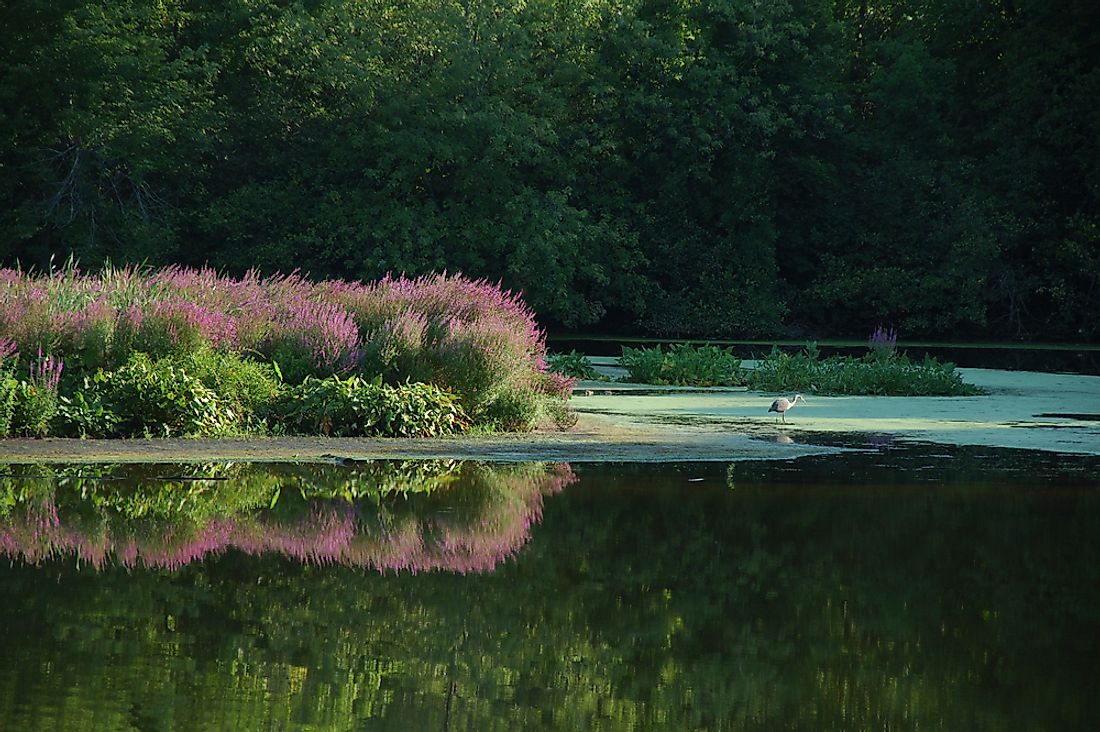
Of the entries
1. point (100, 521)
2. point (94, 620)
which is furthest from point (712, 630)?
point (100, 521)

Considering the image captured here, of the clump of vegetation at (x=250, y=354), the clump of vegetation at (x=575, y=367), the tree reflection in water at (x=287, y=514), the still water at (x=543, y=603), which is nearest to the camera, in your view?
the still water at (x=543, y=603)

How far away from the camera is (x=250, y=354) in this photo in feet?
48.9

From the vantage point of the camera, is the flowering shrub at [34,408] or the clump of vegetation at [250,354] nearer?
the flowering shrub at [34,408]

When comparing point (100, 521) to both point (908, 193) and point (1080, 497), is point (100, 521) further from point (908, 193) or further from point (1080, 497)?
point (908, 193)

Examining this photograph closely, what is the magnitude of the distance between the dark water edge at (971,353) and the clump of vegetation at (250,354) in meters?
13.6

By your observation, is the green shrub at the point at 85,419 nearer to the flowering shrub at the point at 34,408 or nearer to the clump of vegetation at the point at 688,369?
the flowering shrub at the point at 34,408

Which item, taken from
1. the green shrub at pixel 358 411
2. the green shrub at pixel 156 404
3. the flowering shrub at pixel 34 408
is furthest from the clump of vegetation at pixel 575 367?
the flowering shrub at pixel 34 408

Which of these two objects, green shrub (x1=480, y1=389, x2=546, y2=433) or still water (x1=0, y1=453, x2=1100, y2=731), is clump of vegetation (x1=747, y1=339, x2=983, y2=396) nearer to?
green shrub (x1=480, y1=389, x2=546, y2=433)

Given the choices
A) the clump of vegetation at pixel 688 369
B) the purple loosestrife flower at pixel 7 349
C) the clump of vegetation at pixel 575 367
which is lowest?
the clump of vegetation at pixel 575 367

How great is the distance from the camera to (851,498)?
9.91 metres

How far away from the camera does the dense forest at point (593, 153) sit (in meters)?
35.8

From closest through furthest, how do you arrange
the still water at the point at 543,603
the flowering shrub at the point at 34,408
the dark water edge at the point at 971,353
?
the still water at the point at 543,603 → the flowering shrub at the point at 34,408 → the dark water edge at the point at 971,353

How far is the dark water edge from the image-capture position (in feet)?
97.8

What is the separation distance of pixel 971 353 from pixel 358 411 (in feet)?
69.2
